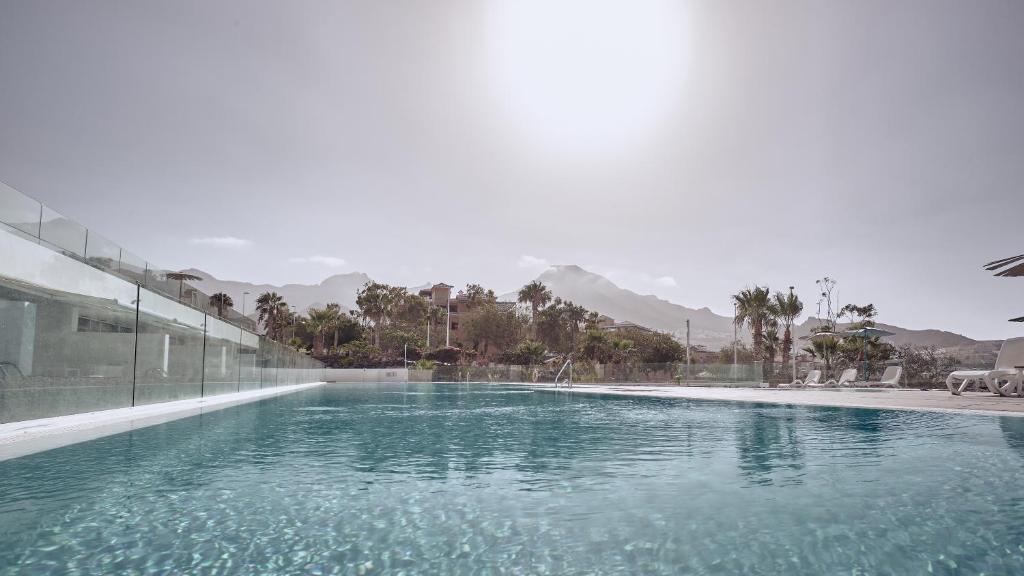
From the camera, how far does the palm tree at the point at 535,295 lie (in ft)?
280

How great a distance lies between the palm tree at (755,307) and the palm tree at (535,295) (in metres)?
39.3

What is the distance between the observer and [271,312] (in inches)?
2874

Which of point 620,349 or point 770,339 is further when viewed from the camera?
point 620,349

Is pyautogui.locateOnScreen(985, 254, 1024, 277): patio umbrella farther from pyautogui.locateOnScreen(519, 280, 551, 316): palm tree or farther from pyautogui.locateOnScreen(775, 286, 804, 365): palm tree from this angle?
pyautogui.locateOnScreen(519, 280, 551, 316): palm tree

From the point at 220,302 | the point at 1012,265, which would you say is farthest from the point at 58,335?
the point at 1012,265

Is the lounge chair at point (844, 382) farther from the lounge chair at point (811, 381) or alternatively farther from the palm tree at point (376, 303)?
the palm tree at point (376, 303)

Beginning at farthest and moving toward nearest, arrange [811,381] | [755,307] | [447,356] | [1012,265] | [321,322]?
[321,322]
[447,356]
[755,307]
[811,381]
[1012,265]

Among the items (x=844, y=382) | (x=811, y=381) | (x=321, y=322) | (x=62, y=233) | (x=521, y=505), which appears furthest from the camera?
(x=321, y=322)

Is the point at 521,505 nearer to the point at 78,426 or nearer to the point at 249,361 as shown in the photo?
the point at 78,426

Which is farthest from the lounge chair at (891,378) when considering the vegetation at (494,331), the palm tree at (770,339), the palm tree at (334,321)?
the palm tree at (334,321)

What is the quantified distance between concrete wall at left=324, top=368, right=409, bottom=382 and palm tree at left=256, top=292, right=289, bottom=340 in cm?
2462

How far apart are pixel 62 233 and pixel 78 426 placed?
3.46m

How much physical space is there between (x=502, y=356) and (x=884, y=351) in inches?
1535

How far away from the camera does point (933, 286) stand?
35.7 m
